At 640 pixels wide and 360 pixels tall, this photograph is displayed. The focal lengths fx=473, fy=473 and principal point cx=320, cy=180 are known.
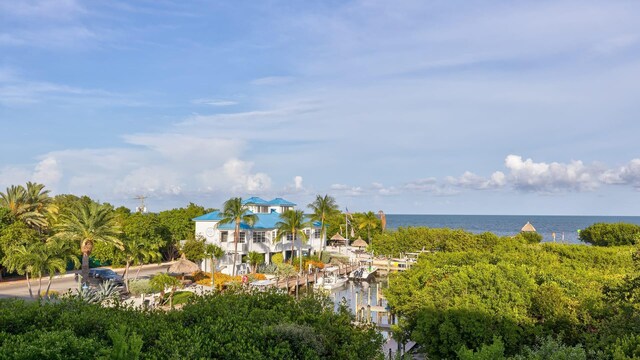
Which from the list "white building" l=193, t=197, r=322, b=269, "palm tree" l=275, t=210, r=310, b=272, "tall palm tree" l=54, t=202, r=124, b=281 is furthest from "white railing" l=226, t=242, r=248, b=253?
"tall palm tree" l=54, t=202, r=124, b=281

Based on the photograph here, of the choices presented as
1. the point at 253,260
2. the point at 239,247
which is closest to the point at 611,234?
the point at 253,260

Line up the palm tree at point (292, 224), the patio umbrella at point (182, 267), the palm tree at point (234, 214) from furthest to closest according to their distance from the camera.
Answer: the palm tree at point (292, 224) < the palm tree at point (234, 214) < the patio umbrella at point (182, 267)

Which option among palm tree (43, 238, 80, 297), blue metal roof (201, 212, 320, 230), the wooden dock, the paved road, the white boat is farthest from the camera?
the white boat

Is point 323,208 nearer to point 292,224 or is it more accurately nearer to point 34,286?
point 292,224

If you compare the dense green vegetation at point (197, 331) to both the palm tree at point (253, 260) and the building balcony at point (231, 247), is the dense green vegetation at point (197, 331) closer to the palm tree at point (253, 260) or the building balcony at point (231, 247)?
the palm tree at point (253, 260)

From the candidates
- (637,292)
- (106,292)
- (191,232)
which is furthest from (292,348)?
(191,232)

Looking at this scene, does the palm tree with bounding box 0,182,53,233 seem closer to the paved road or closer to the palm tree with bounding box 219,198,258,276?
the paved road

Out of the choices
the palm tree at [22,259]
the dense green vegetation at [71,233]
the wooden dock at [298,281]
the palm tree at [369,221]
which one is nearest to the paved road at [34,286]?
the dense green vegetation at [71,233]

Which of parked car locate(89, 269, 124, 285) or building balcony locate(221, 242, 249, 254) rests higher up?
building balcony locate(221, 242, 249, 254)
